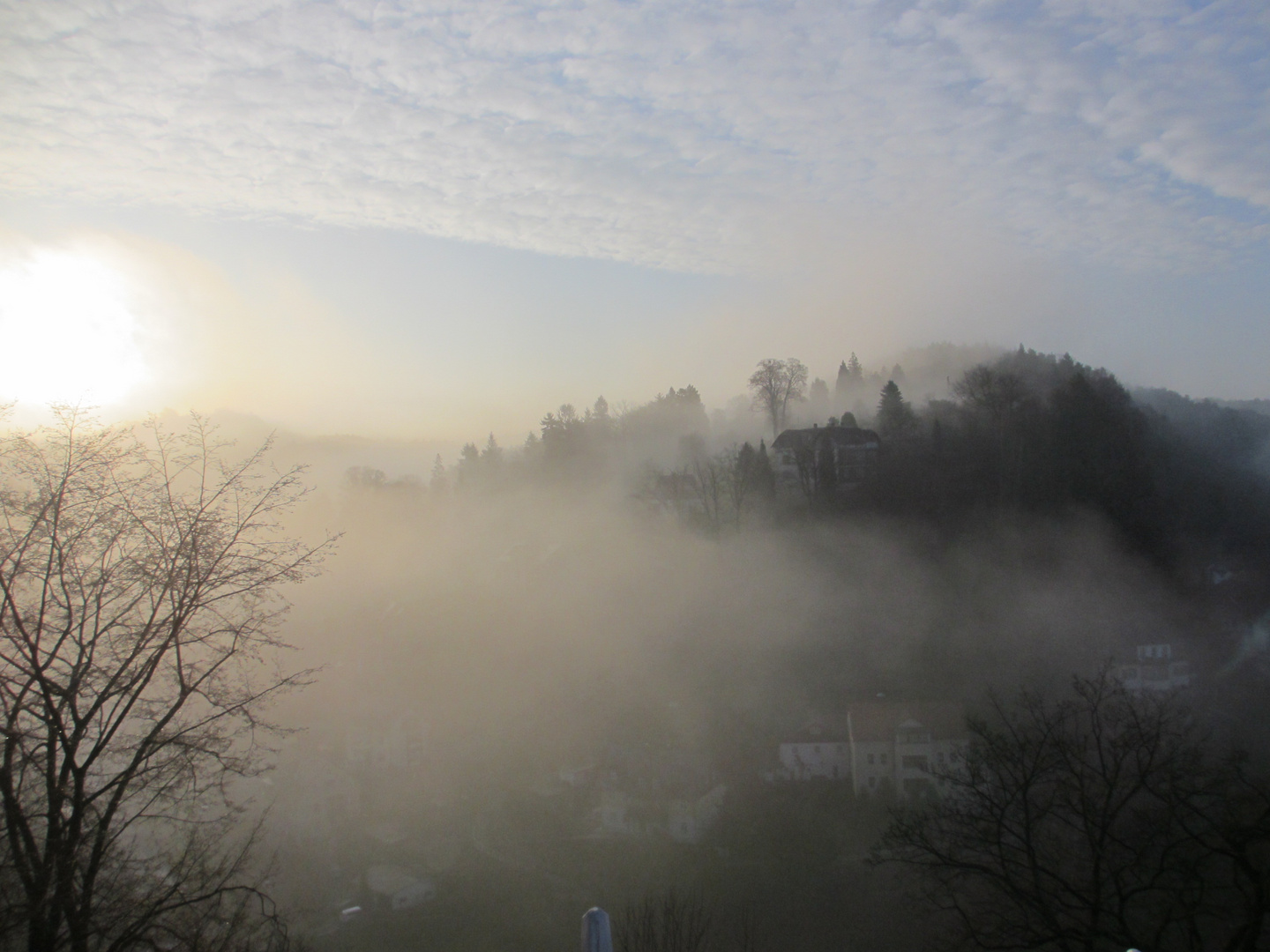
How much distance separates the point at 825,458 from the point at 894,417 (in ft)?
12.9

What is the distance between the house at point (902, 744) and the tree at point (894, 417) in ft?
42.5

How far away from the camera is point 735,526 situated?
23.3 metres

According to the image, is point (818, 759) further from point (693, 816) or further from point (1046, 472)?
point (1046, 472)

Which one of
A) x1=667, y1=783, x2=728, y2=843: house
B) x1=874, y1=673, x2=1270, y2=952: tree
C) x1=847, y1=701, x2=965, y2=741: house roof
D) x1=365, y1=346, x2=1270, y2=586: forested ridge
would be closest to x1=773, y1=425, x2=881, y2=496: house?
x1=365, y1=346, x2=1270, y2=586: forested ridge

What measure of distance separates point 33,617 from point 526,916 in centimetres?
1044

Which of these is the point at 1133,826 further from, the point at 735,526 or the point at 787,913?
the point at 735,526

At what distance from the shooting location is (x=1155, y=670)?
1645cm

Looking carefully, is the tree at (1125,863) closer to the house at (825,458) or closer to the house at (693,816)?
the house at (693,816)

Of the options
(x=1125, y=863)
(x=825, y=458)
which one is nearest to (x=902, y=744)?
(x=1125, y=863)

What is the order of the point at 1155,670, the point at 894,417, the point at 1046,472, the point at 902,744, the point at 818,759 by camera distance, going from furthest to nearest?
the point at 894,417, the point at 1046,472, the point at 1155,670, the point at 818,759, the point at 902,744

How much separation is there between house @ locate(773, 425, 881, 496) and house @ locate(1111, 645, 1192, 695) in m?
9.18

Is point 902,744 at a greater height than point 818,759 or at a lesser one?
greater

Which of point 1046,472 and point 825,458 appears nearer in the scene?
point 1046,472

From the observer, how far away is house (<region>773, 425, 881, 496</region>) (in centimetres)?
2364
